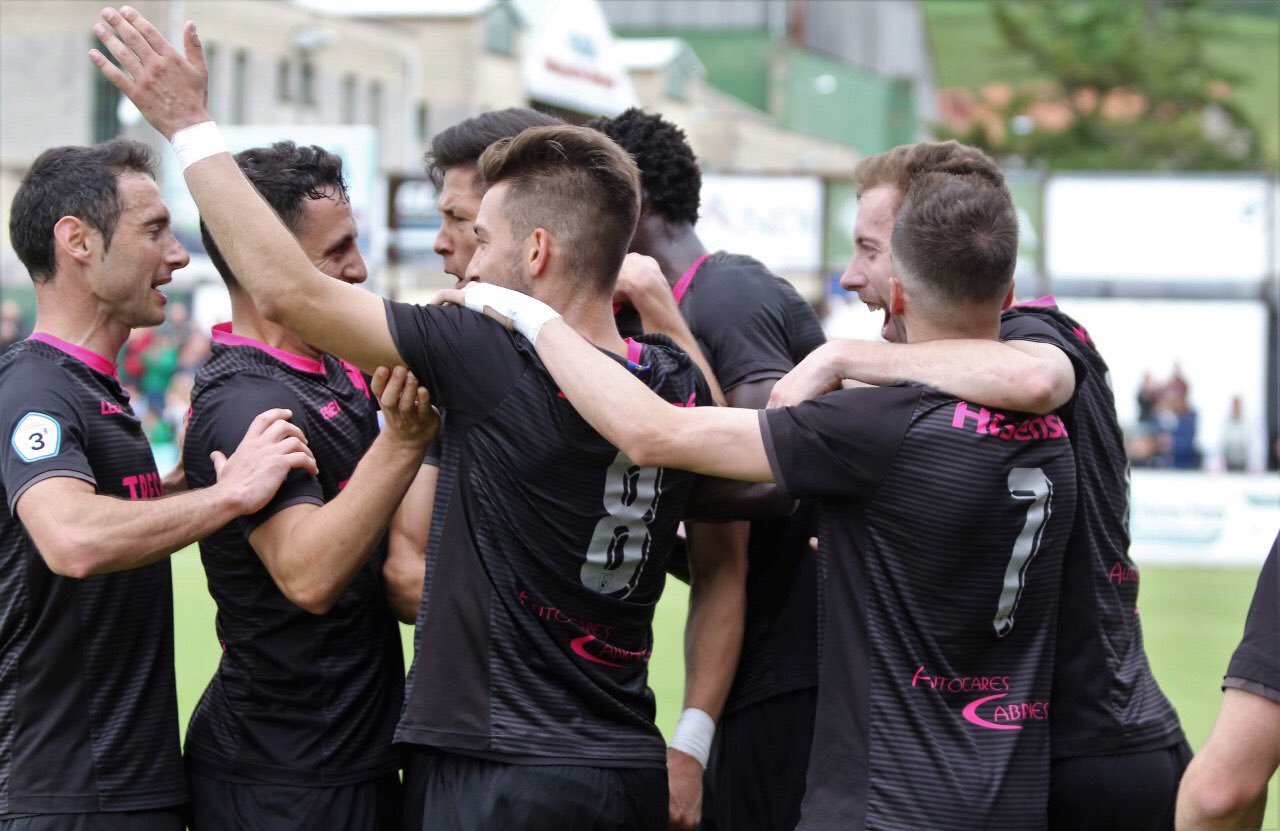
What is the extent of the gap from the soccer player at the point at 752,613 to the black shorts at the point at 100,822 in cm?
142

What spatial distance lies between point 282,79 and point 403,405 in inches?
1620

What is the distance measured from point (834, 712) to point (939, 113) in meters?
96.2

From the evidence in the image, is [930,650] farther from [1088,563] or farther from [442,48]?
[442,48]

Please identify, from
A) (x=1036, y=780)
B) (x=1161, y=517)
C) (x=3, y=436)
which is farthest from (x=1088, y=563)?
(x=1161, y=517)

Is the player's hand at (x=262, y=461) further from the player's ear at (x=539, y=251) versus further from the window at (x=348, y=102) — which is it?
the window at (x=348, y=102)

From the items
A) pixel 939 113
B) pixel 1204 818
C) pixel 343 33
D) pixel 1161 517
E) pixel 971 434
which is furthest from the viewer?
pixel 939 113

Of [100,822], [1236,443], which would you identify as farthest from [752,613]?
[1236,443]

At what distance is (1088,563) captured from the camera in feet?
12.3

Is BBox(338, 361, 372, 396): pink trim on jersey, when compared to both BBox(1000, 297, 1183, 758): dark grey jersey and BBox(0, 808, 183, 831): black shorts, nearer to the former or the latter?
BBox(0, 808, 183, 831): black shorts

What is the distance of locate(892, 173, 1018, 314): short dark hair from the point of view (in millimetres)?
3438

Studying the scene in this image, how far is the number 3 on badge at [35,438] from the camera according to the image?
370 cm

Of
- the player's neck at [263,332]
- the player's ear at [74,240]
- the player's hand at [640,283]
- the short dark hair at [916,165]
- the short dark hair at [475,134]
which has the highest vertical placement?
the short dark hair at [475,134]

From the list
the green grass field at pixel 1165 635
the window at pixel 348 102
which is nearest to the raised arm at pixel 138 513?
the green grass field at pixel 1165 635

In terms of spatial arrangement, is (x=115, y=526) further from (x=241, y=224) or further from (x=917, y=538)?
(x=917, y=538)
